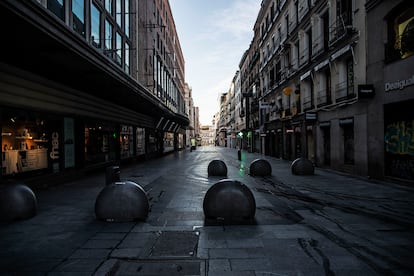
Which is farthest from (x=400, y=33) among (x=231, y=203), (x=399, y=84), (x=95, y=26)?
(x=95, y=26)

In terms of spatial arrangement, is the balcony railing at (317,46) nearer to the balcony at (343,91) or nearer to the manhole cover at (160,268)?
the balcony at (343,91)

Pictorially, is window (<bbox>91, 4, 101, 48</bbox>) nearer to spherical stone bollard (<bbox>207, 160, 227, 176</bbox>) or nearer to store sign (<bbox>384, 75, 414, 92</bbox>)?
spherical stone bollard (<bbox>207, 160, 227, 176</bbox>)

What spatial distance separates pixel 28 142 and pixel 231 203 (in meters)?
9.78

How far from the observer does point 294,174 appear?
51.7 feet

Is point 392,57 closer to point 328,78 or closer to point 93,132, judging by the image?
point 328,78

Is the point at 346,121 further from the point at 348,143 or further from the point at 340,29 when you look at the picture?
the point at 340,29

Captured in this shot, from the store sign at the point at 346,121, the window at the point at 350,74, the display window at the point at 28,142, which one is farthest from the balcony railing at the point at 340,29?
the display window at the point at 28,142

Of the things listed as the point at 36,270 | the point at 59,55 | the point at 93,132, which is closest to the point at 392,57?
the point at 59,55

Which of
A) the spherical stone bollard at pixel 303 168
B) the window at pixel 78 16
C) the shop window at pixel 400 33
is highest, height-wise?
the window at pixel 78 16

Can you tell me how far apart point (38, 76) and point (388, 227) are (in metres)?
13.2

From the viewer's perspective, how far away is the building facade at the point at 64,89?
8.04 meters

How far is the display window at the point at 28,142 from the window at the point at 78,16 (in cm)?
622

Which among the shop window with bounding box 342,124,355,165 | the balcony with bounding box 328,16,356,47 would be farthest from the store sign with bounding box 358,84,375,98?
the balcony with bounding box 328,16,356,47

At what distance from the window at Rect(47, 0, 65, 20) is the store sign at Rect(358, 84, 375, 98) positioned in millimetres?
15262
